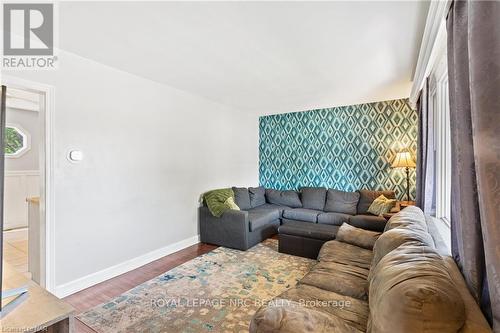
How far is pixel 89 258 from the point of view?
277cm

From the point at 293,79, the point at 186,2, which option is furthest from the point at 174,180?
the point at 186,2

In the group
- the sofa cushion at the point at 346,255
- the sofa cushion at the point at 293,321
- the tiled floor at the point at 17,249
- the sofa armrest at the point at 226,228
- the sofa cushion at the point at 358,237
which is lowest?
the tiled floor at the point at 17,249

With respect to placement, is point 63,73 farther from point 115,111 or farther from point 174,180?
point 174,180

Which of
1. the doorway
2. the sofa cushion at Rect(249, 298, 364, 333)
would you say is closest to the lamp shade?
the sofa cushion at Rect(249, 298, 364, 333)

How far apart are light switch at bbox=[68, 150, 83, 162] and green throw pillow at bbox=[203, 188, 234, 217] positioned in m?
1.96

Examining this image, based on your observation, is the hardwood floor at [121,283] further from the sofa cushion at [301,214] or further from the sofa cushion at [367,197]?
the sofa cushion at [367,197]

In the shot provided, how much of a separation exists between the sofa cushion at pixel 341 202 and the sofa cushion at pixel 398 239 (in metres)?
2.76

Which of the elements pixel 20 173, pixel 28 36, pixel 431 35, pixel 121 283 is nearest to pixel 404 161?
pixel 431 35

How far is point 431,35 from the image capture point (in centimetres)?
191

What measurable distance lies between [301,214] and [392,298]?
3.50 metres

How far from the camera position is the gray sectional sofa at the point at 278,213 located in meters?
3.81

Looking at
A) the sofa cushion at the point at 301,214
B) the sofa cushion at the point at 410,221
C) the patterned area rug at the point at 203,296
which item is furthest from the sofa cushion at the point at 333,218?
the sofa cushion at the point at 410,221

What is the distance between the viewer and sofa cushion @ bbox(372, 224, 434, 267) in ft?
5.30

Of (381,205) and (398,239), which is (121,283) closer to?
(398,239)
